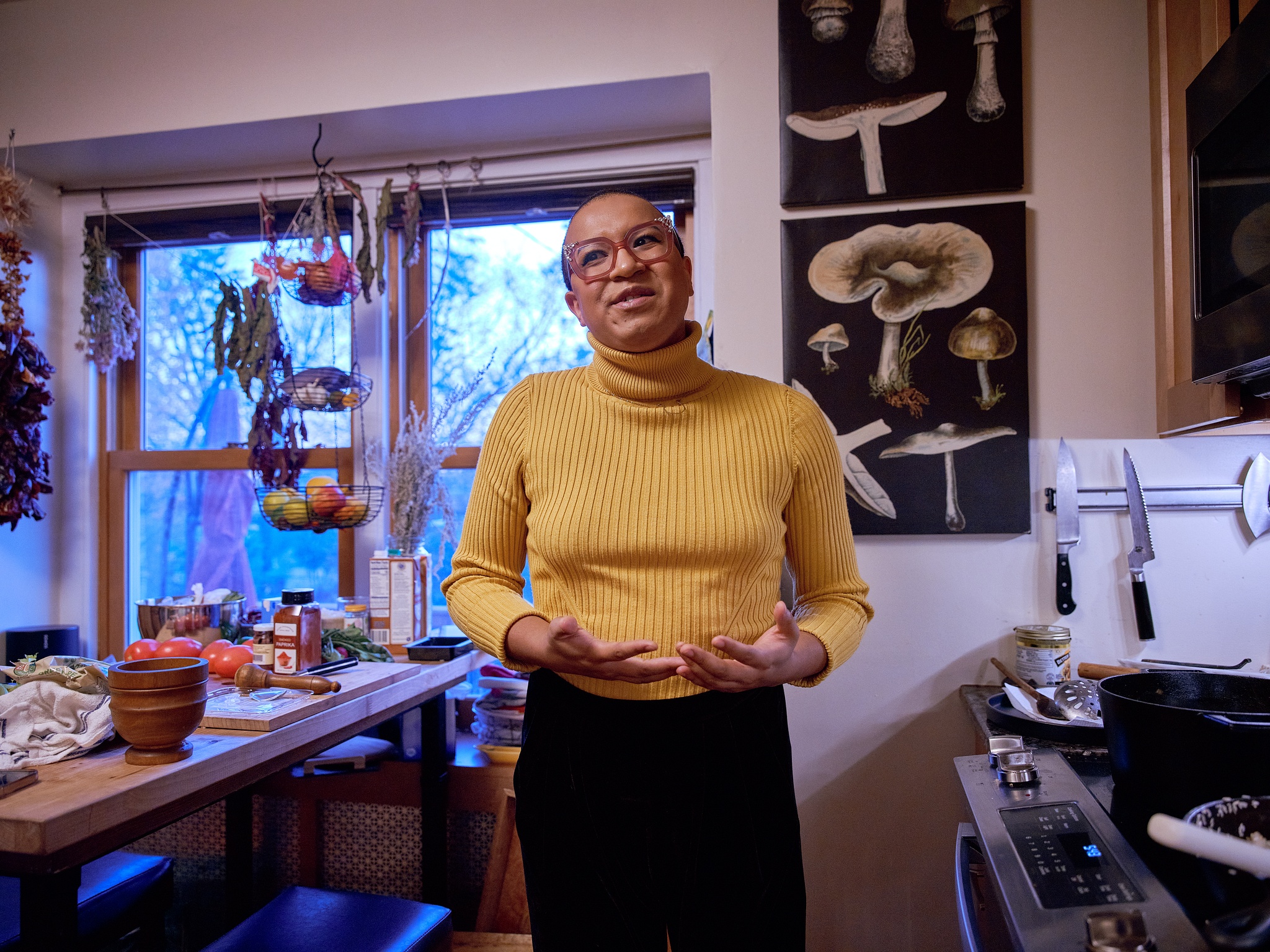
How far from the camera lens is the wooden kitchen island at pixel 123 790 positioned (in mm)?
933

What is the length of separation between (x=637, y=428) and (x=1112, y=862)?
74cm

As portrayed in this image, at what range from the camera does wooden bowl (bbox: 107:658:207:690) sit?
108cm

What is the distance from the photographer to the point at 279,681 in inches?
59.5

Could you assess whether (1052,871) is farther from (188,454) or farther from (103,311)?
(103,311)

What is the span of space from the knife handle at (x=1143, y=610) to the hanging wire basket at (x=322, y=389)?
6.37ft

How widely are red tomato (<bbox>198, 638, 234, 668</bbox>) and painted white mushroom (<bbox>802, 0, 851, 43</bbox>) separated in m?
1.90

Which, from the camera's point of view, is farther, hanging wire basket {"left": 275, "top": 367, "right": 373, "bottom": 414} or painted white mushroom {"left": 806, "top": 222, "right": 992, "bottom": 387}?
hanging wire basket {"left": 275, "top": 367, "right": 373, "bottom": 414}

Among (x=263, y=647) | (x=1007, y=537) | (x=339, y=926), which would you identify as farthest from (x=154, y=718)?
(x=1007, y=537)

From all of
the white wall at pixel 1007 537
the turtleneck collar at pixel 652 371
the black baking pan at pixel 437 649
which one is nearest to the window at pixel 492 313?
the black baking pan at pixel 437 649

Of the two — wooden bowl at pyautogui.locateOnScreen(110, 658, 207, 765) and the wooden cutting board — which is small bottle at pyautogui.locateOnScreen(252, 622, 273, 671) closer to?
the wooden cutting board

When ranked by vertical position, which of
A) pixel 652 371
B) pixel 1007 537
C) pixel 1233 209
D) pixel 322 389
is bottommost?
pixel 1007 537

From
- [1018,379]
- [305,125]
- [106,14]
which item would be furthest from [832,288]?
[106,14]

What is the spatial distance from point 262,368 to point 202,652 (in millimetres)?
829

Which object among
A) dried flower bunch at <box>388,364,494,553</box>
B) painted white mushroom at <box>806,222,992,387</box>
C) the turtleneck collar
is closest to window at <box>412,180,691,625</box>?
dried flower bunch at <box>388,364,494,553</box>
